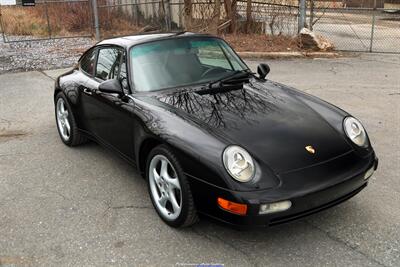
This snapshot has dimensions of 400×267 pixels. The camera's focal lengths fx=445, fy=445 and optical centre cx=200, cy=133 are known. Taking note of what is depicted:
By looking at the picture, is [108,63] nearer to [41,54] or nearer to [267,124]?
[267,124]

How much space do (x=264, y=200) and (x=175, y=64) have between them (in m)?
1.92

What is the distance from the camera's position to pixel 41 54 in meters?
12.9

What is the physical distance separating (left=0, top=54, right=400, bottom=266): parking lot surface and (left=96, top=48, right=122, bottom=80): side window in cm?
99

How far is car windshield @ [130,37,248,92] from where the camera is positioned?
13.9 ft

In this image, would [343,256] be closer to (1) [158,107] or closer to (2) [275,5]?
(1) [158,107]

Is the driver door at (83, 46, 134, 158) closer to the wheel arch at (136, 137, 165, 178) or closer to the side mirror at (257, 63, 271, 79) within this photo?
the wheel arch at (136, 137, 165, 178)

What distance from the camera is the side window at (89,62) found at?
16.8ft

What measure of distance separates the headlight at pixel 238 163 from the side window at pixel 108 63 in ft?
6.13

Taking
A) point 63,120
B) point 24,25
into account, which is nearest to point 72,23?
point 24,25

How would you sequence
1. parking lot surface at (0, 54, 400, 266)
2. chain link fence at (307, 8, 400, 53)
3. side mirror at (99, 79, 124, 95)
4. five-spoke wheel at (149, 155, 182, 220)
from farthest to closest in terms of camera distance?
chain link fence at (307, 8, 400, 53) < side mirror at (99, 79, 124, 95) < five-spoke wheel at (149, 155, 182, 220) < parking lot surface at (0, 54, 400, 266)

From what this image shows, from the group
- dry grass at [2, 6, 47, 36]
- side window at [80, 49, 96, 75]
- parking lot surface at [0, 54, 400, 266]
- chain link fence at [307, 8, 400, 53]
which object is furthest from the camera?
dry grass at [2, 6, 47, 36]

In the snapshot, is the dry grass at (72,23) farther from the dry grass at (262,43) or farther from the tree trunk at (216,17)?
the dry grass at (262,43)

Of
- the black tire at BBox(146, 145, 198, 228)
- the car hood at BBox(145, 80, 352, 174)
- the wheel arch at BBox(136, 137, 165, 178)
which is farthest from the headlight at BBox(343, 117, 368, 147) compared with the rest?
the wheel arch at BBox(136, 137, 165, 178)

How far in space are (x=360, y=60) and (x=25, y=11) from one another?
18866mm
